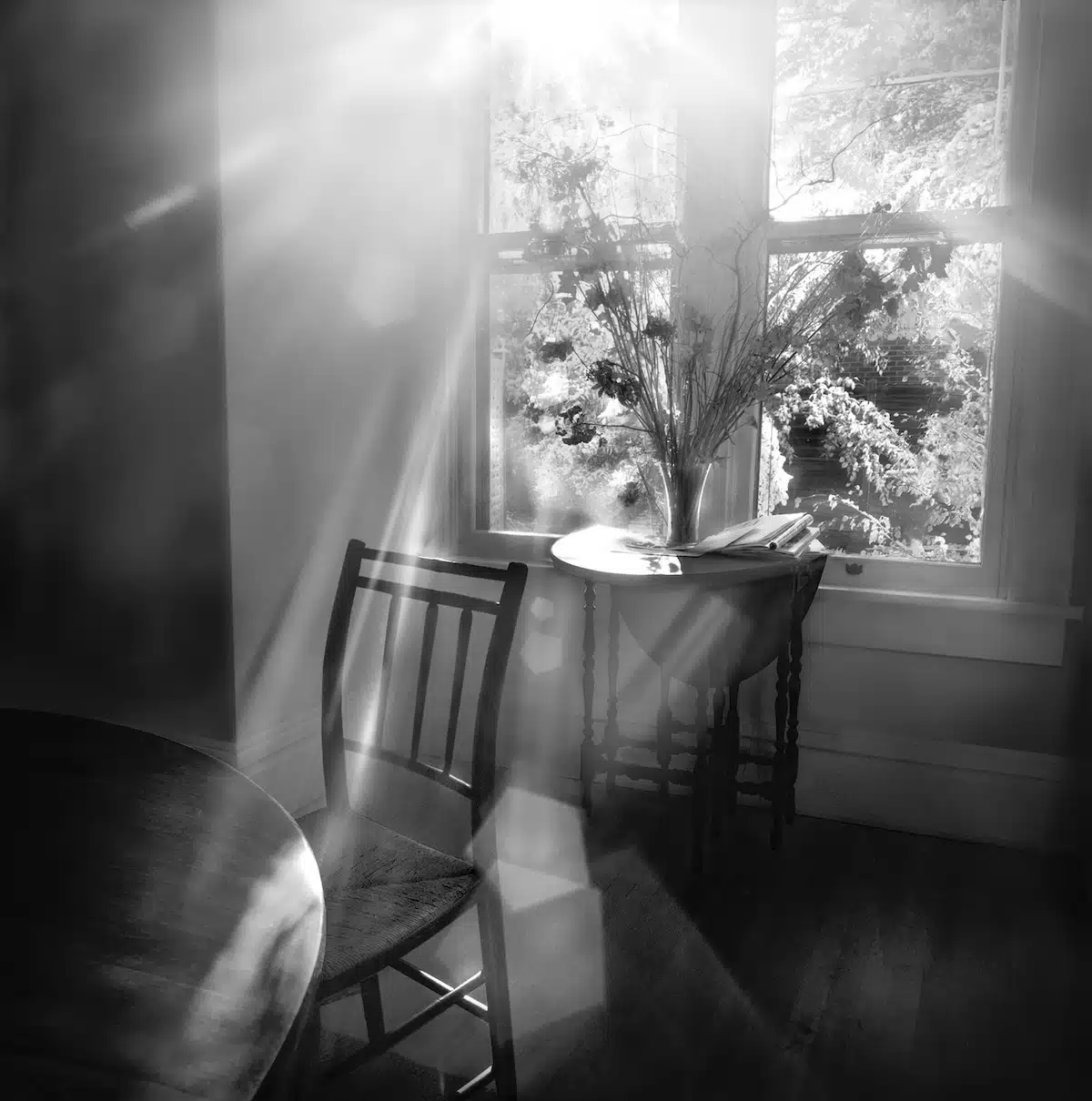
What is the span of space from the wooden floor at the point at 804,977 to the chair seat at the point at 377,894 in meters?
0.44

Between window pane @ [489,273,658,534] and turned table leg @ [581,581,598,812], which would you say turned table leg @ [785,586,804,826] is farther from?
window pane @ [489,273,658,534]

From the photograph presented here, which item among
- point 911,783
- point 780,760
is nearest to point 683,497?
point 780,760

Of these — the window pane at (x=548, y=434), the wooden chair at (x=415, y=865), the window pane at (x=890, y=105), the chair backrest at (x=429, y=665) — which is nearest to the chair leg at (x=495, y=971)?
the wooden chair at (x=415, y=865)

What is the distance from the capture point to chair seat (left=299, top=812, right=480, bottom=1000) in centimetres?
113

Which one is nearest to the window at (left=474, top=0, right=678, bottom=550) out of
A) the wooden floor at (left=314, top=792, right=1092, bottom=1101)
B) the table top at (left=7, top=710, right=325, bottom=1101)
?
the wooden floor at (left=314, top=792, right=1092, bottom=1101)

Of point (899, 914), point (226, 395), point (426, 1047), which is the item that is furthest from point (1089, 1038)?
point (226, 395)

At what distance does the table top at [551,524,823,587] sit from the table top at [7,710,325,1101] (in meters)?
1.10

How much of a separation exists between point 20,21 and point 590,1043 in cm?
259

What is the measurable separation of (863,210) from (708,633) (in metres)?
1.24

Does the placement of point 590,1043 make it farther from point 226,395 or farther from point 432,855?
point 226,395

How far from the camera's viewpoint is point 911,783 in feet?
8.20

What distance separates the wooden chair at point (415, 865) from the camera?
1.18 m

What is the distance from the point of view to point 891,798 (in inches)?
99.2

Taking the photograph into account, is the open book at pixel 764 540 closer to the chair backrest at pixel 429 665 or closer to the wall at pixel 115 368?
the chair backrest at pixel 429 665
